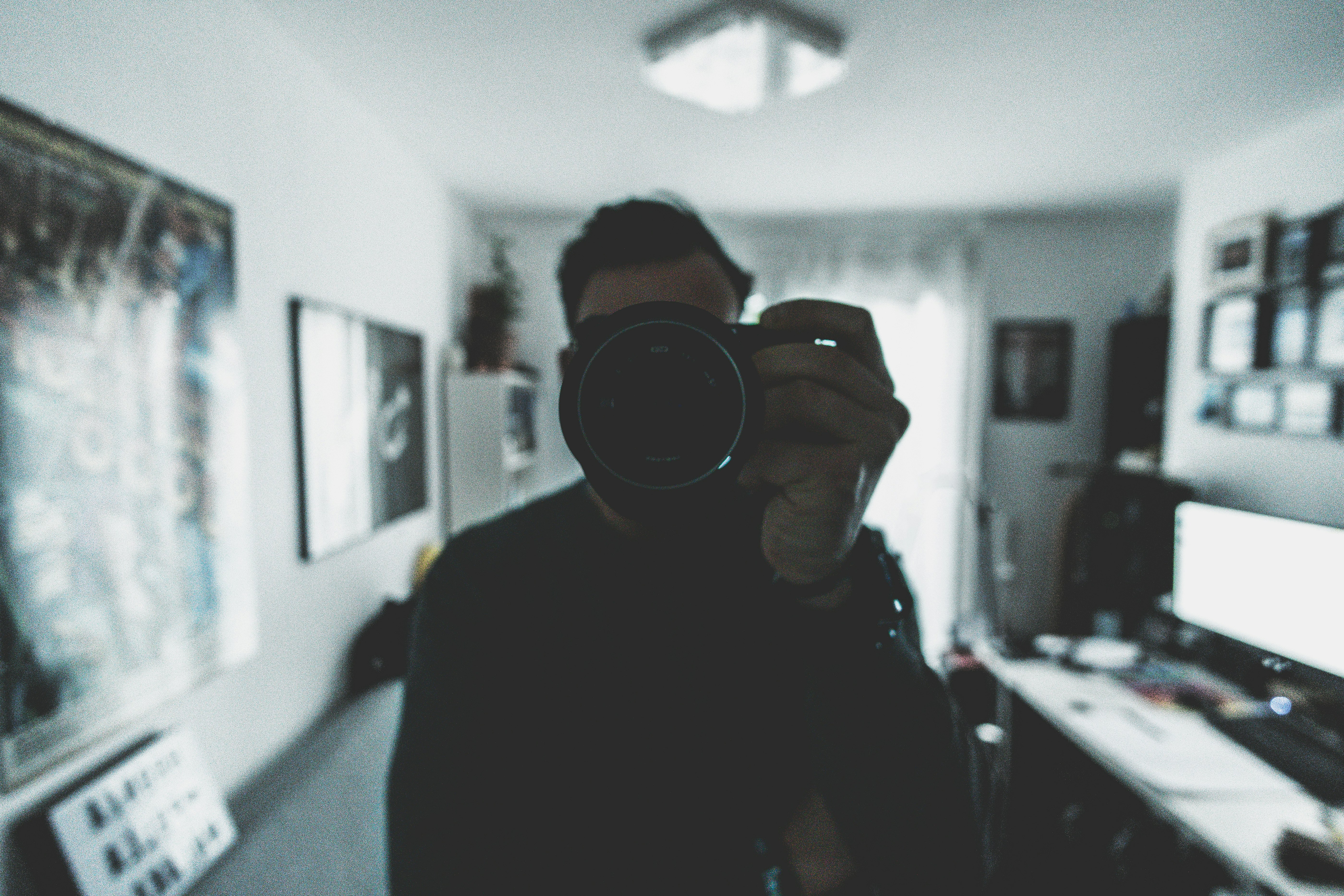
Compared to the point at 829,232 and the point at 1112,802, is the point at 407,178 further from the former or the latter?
the point at 1112,802

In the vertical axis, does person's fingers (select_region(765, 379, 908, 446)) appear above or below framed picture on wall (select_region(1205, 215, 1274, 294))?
below

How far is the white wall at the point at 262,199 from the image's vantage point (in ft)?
3.22

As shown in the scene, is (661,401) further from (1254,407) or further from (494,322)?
(494,322)

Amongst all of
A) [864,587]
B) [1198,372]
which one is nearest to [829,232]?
[1198,372]

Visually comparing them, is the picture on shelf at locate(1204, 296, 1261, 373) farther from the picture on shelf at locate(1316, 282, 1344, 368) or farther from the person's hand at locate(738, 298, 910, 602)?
the person's hand at locate(738, 298, 910, 602)

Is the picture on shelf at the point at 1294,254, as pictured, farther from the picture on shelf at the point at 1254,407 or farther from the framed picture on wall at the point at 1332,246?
the picture on shelf at the point at 1254,407

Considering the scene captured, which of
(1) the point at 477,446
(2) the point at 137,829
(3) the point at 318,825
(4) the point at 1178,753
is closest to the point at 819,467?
(2) the point at 137,829

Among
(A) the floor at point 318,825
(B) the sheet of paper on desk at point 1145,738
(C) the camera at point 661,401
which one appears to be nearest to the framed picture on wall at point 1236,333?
(B) the sheet of paper on desk at point 1145,738

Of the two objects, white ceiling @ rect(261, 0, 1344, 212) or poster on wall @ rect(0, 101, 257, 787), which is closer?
poster on wall @ rect(0, 101, 257, 787)

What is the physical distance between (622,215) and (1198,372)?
227cm

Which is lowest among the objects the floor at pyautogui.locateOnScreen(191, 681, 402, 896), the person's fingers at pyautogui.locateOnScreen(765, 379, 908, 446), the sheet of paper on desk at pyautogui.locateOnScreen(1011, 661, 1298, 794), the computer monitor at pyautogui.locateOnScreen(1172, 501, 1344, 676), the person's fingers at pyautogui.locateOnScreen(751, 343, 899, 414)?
the floor at pyautogui.locateOnScreen(191, 681, 402, 896)

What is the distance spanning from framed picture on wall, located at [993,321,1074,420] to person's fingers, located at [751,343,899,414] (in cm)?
327

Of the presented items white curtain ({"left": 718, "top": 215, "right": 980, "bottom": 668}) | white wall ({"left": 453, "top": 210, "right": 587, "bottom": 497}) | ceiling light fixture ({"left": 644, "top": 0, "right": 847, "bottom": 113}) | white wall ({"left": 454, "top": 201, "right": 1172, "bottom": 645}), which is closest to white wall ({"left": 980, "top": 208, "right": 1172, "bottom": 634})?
white wall ({"left": 454, "top": 201, "right": 1172, "bottom": 645})

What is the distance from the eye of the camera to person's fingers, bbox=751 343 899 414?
1.69 ft
